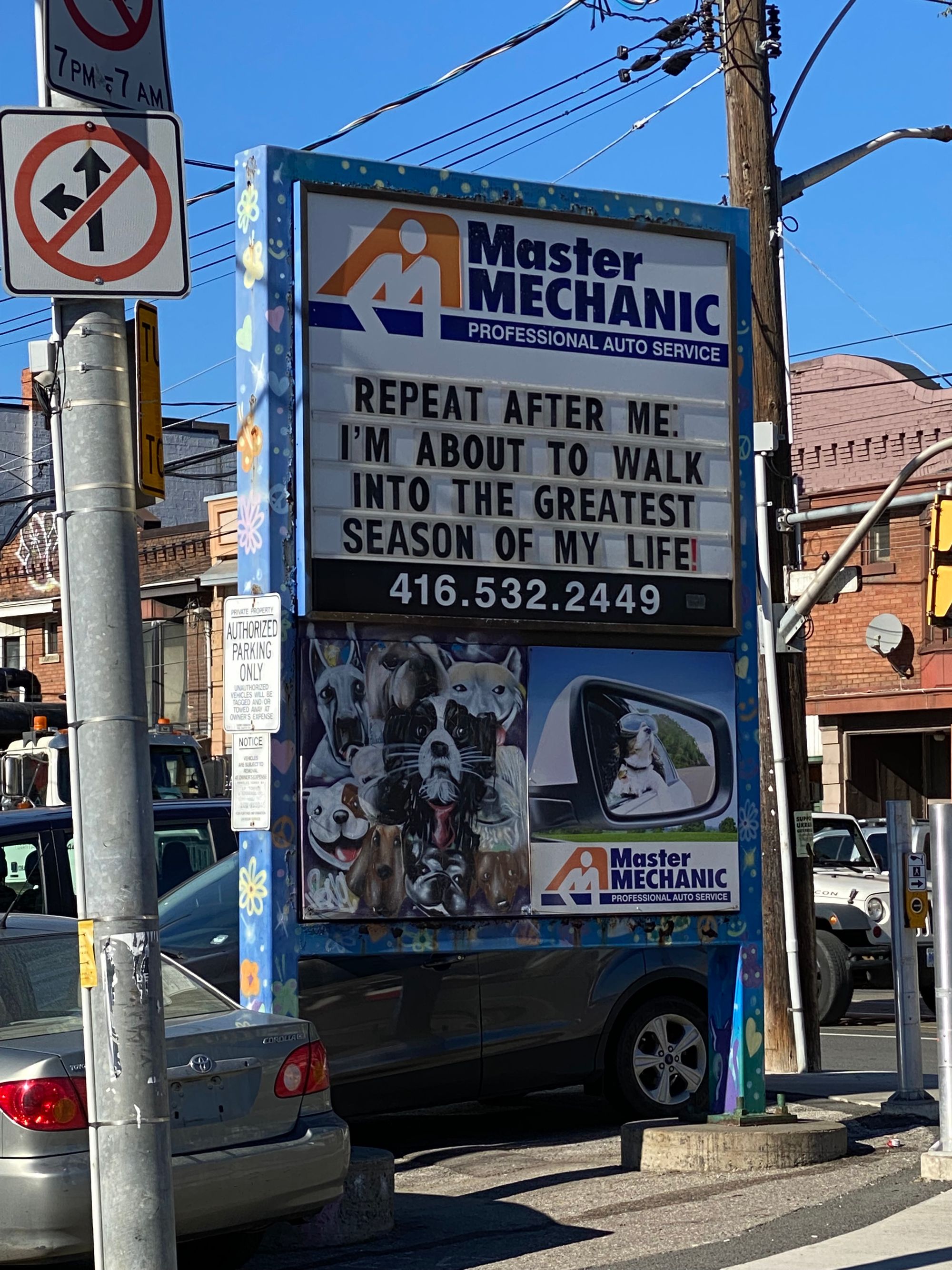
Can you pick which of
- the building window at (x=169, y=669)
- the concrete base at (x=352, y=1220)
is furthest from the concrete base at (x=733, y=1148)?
the building window at (x=169, y=669)

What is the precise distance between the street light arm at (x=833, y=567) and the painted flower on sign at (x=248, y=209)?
19.6 ft

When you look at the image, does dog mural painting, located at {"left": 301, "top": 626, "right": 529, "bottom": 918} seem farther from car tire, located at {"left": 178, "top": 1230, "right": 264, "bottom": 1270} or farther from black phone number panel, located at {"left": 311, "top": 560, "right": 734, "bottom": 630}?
car tire, located at {"left": 178, "top": 1230, "right": 264, "bottom": 1270}

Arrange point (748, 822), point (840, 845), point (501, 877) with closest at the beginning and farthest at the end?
point (501, 877) → point (748, 822) → point (840, 845)

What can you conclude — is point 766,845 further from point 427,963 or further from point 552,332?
point 552,332

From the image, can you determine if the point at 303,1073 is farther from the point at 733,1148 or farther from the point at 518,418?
the point at 518,418

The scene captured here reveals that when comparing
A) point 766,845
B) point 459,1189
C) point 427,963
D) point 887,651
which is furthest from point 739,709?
point 887,651

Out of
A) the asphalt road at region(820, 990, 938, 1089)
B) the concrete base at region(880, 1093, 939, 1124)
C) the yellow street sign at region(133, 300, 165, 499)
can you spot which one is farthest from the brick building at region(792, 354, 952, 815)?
the yellow street sign at region(133, 300, 165, 499)

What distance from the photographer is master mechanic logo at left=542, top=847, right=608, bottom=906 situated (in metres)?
8.73

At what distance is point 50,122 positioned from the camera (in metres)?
5.44

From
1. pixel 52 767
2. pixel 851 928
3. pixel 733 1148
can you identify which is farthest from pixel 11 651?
pixel 733 1148

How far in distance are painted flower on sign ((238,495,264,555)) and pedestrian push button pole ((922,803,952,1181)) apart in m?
3.36

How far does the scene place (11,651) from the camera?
4325 centimetres

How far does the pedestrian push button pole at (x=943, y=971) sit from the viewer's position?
8.27 metres

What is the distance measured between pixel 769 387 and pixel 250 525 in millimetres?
5973
